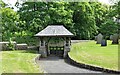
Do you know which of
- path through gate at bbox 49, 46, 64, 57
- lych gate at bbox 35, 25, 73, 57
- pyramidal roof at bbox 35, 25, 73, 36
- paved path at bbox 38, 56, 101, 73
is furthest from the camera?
path through gate at bbox 49, 46, 64, 57

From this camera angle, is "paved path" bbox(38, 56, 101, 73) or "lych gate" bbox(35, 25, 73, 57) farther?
"lych gate" bbox(35, 25, 73, 57)

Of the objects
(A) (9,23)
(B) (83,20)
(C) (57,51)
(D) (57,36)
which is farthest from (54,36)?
(B) (83,20)

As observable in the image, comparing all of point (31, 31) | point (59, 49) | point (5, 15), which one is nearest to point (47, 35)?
point (59, 49)

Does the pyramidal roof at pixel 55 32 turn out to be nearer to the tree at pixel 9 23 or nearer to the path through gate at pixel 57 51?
the path through gate at pixel 57 51

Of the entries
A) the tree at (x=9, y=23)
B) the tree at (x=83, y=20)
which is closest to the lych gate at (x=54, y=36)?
the tree at (x=9, y=23)

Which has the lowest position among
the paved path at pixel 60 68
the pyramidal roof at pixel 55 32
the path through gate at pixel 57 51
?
the path through gate at pixel 57 51

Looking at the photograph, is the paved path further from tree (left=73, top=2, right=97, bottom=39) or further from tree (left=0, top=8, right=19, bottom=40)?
tree (left=73, top=2, right=97, bottom=39)

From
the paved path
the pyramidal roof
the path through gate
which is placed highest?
the pyramidal roof

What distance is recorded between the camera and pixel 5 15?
33281 mm

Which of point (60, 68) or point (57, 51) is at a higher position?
point (60, 68)

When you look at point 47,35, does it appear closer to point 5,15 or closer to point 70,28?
point 5,15

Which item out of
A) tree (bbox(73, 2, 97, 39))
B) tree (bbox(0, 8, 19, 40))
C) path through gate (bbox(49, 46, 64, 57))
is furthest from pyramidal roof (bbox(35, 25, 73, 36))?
tree (bbox(73, 2, 97, 39))

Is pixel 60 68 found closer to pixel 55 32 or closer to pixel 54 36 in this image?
pixel 54 36

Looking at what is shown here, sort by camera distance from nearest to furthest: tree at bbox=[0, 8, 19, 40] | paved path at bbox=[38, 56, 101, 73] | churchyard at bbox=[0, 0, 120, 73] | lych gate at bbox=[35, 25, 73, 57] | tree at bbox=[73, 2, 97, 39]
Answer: paved path at bbox=[38, 56, 101, 73] → churchyard at bbox=[0, 0, 120, 73] → lych gate at bbox=[35, 25, 73, 57] → tree at bbox=[0, 8, 19, 40] → tree at bbox=[73, 2, 97, 39]
